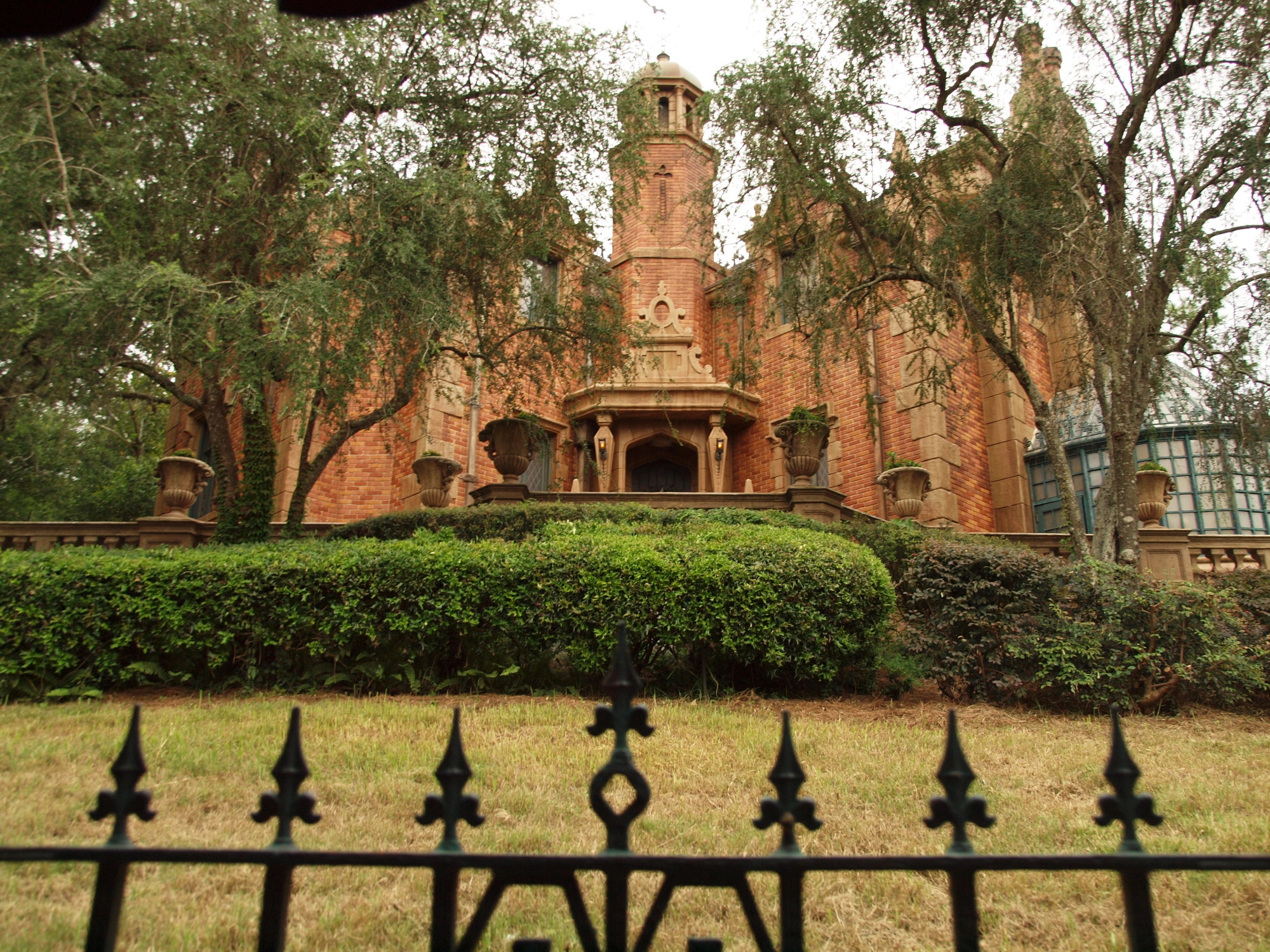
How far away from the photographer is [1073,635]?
26.2ft

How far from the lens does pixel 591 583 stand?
7.97 m

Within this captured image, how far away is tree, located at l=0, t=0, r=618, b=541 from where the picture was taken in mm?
9758

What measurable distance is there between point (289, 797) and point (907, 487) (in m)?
14.5

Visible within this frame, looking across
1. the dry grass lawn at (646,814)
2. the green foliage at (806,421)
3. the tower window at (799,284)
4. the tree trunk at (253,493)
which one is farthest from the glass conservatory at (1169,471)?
the tree trunk at (253,493)

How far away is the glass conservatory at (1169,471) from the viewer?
49.9 feet

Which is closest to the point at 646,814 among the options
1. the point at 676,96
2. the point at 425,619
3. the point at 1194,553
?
the point at 425,619

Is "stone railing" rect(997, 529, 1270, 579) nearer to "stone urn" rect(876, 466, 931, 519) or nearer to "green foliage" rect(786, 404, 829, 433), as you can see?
"stone urn" rect(876, 466, 931, 519)

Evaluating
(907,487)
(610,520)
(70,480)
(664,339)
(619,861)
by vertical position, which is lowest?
(619,861)

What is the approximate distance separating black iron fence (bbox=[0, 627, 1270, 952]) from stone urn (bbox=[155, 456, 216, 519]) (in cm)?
1265

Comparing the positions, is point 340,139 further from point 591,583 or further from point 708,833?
point 708,833

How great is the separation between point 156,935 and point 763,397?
18122 millimetres

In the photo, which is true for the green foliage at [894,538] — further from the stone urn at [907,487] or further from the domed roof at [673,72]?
the domed roof at [673,72]

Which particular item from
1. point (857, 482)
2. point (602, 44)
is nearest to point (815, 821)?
point (602, 44)

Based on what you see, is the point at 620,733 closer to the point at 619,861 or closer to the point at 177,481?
the point at 619,861
